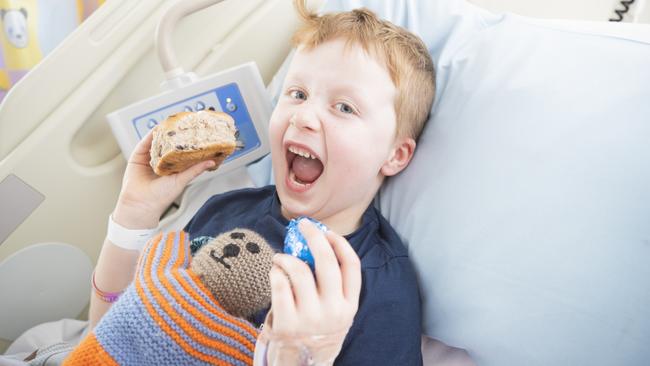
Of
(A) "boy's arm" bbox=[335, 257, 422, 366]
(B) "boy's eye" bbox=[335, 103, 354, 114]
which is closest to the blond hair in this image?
(B) "boy's eye" bbox=[335, 103, 354, 114]

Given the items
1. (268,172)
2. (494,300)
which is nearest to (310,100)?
(268,172)

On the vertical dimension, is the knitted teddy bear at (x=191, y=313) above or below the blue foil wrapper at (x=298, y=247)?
below

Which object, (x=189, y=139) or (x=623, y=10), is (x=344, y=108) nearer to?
(x=189, y=139)

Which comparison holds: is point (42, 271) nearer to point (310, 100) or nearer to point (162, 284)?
point (162, 284)

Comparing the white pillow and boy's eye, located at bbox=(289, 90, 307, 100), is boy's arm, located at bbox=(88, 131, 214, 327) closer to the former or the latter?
boy's eye, located at bbox=(289, 90, 307, 100)

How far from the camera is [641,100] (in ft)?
2.51

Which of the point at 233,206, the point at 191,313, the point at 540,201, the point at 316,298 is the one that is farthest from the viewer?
the point at 233,206

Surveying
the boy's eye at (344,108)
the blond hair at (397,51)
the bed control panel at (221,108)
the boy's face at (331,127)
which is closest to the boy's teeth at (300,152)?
the boy's face at (331,127)

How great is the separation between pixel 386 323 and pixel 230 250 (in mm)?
310

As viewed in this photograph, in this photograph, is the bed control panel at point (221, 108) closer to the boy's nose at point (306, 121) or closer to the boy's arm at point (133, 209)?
the boy's arm at point (133, 209)

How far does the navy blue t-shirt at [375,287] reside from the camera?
30.6 inches

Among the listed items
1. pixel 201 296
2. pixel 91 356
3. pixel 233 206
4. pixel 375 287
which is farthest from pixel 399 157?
pixel 91 356

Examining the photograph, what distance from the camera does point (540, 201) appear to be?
784 mm

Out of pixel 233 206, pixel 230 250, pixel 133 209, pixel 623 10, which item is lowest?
pixel 233 206
